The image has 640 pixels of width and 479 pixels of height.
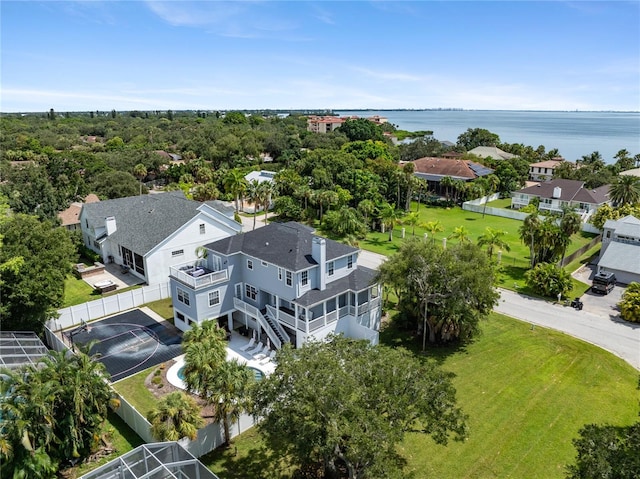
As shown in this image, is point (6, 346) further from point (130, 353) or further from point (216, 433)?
point (216, 433)

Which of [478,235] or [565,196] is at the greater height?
[565,196]

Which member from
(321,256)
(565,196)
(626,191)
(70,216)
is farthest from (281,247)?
(565,196)

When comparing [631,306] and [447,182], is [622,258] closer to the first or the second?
[631,306]

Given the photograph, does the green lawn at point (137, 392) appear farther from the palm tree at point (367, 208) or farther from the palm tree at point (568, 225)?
the palm tree at point (568, 225)

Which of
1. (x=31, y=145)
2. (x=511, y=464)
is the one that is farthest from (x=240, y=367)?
(x=31, y=145)

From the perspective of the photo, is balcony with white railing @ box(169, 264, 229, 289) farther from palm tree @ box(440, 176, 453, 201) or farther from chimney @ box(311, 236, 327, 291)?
palm tree @ box(440, 176, 453, 201)

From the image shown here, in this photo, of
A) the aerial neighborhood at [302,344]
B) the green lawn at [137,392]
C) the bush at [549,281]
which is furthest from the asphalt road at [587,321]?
the green lawn at [137,392]
